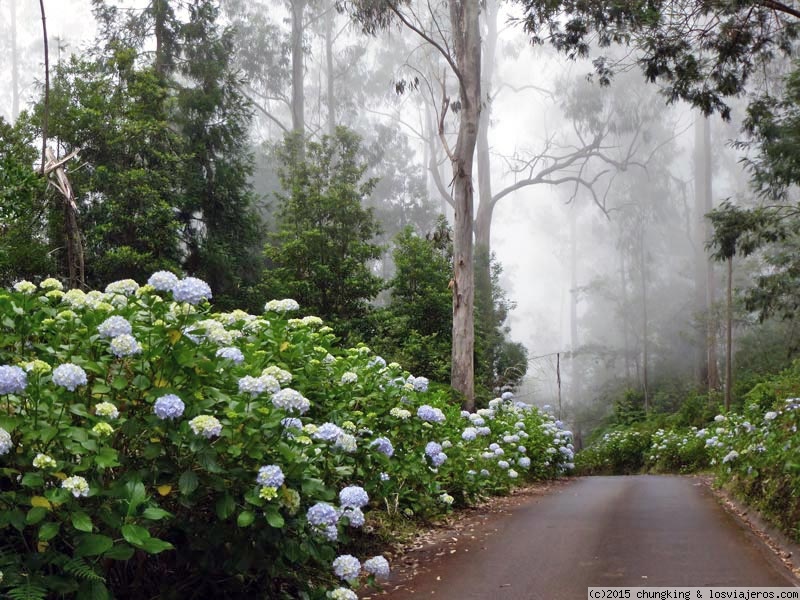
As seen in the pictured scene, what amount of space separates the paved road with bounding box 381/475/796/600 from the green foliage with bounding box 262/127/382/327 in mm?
9329

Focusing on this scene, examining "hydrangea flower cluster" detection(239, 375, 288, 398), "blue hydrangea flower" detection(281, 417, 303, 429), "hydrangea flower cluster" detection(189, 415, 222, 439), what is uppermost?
"hydrangea flower cluster" detection(239, 375, 288, 398)

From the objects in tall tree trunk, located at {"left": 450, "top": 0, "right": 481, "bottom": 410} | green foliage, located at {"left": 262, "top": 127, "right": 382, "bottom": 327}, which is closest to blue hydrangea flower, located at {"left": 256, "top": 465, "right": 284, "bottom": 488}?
tall tree trunk, located at {"left": 450, "top": 0, "right": 481, "bottom": 410}

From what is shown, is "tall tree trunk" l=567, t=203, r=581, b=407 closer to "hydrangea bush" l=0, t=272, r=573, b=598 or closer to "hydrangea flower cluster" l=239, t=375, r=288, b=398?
"hydrangea bush" l=0, t=272, r=573, b=598

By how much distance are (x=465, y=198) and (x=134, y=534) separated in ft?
36.0

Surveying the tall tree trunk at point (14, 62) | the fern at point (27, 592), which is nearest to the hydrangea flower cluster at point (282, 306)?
the fern at point (27, 592)

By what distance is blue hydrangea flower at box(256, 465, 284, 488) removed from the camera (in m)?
2.87

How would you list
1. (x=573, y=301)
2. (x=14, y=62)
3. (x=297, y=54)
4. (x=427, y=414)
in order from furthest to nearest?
(x=573, y=301), (x=14, y=62), (x=297, y=54), (x=427, y=414)

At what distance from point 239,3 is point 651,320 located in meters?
25.2

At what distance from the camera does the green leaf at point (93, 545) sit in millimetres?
2541

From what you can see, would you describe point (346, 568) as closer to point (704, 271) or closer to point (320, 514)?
point (320, 514)

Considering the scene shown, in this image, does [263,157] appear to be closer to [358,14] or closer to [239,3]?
[239,3]

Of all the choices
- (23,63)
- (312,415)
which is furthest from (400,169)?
(312,415)

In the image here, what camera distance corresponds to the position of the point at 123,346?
2.84 metres

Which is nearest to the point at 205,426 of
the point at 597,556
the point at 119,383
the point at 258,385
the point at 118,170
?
the point at 258,385
